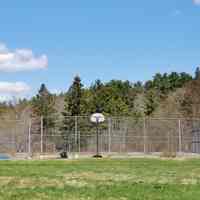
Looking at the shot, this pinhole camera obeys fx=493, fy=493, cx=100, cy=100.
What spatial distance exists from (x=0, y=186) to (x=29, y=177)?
2.15 meters

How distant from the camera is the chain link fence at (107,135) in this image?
32.2m

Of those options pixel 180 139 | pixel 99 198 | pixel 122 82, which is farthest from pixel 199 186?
pixel 122 82

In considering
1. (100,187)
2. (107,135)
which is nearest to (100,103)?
(107,135)

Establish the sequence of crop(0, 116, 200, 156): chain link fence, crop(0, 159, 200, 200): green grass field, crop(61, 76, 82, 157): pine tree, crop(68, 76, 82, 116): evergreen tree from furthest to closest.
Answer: crop(68, 76, 82, 116): evergreen tree → crop(61, 76, 82, 157): pine tree → crop(0, 116, 200, 156): chain link fence → crop(0, 159, 200, 200): green grass field

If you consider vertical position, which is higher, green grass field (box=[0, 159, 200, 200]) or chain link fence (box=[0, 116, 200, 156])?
chain link fence (box=[0, 116, 200, 156])

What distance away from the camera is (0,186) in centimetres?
1135

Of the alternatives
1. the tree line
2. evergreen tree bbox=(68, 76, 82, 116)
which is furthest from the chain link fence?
evergreen tree bbox=(68, 76, 82, 116)

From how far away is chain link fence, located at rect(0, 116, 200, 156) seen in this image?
32219mm

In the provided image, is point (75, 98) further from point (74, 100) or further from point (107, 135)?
point (107, 135)

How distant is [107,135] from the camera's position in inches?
1286

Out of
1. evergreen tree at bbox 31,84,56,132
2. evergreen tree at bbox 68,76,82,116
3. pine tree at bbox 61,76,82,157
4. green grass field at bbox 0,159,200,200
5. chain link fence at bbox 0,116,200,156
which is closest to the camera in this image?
green grass field at bbox 0,159,200,200

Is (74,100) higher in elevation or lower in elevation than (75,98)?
lower

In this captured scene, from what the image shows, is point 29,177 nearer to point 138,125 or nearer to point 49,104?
point 138,125

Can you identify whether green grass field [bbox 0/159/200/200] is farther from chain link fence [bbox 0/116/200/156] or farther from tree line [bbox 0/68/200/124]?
tree line [bbox 0/68/200/124]
